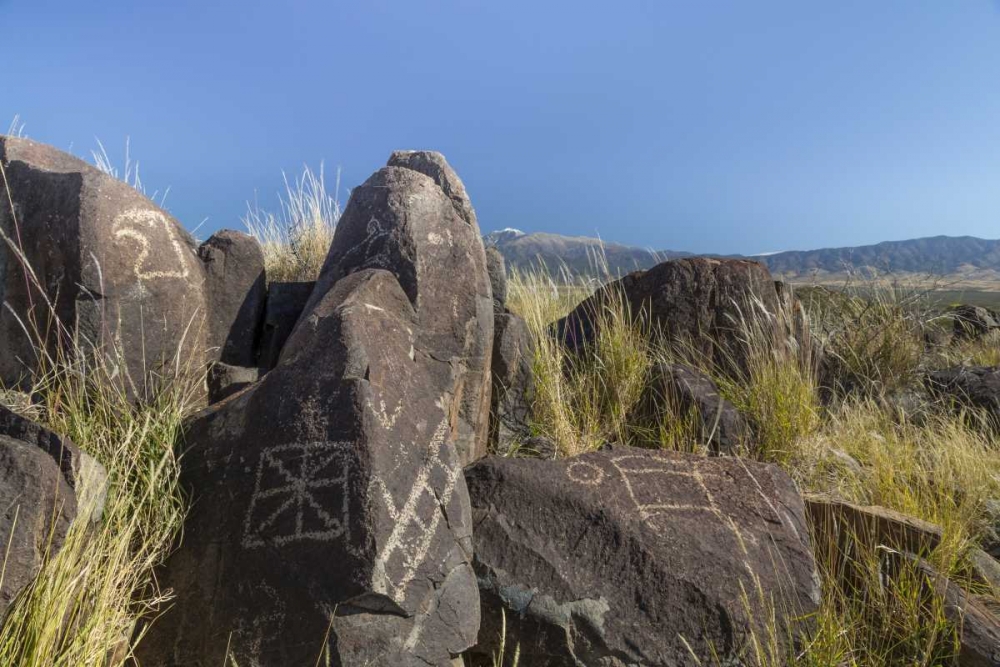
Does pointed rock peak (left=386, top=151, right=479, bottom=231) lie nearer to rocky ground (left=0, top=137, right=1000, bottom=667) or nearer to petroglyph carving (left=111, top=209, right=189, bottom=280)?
rocky ground (left=0, top=137, right=1000, bottom=667)

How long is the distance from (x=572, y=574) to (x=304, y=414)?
1172mm

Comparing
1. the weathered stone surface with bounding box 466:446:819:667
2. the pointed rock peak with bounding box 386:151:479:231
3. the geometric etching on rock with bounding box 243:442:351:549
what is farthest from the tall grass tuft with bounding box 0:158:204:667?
the pointed rock peak with bounding box 386:151:479:231

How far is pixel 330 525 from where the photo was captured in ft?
8.27

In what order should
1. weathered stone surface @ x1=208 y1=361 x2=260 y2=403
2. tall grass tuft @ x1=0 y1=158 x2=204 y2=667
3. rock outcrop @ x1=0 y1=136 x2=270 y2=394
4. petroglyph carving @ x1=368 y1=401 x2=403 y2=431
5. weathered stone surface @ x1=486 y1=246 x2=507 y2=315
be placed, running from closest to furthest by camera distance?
tall grass tuft @ x1=0 y1=158 x2=204 y2=667 → petroglyph carving @ x1=368 y1=401 x2=403 y2=431 → rock outcrop @ x1=0 y1=136 x2=270 y2=394 → weathered stone surface @ x1=208 y1=361 x2=260 y2=403 → weathered stone surface @ x1=486 y1=246 x2=507 y2=315

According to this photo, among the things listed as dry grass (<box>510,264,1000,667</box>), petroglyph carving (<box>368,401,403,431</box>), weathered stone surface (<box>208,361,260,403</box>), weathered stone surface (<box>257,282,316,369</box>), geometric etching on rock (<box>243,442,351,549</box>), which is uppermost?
weathered stone surface (<box>257,282,316,369</box>)

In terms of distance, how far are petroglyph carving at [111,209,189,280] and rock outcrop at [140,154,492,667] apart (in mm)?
1147

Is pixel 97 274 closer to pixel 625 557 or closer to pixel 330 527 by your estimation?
pixel 330 527

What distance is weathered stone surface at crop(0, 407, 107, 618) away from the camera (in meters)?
2.35

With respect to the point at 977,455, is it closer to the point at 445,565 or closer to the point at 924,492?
the point at 924,492

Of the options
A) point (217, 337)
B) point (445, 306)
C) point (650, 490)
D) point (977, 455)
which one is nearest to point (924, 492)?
point (977, 455)

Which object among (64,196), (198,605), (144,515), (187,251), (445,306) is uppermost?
(64,196)

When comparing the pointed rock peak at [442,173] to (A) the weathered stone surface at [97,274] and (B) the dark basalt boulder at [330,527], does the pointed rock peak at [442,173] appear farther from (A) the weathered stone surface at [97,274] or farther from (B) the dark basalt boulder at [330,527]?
(B) the dark basalt boulder at [330,527]

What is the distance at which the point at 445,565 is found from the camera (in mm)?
2564

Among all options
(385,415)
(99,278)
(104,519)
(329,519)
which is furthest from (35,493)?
(99,278)
